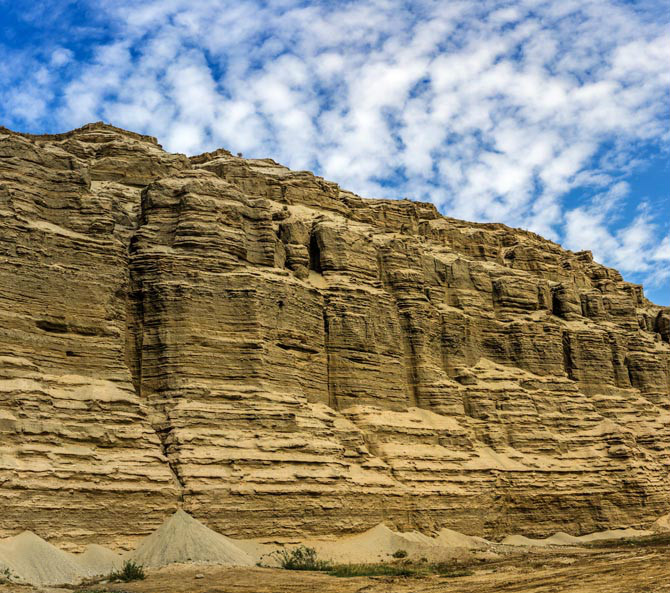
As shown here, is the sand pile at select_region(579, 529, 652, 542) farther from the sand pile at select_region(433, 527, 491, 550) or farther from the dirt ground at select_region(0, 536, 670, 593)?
the dirt ground at select_region(0, 536, 670, 593)

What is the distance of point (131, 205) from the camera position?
44156 mm

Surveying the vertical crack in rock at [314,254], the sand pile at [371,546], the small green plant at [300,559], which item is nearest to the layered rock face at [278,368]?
the vertical crack in rock at [314,254]

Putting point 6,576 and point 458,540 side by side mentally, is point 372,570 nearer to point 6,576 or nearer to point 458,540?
point 458,540

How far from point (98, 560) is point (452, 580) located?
41.7ft

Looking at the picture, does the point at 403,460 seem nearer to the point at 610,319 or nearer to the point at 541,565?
the point at 541,565

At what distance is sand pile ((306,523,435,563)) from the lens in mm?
34094

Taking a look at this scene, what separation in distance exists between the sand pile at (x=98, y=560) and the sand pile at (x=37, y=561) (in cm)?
32

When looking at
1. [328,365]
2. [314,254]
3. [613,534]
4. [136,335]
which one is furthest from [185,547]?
[613,534]

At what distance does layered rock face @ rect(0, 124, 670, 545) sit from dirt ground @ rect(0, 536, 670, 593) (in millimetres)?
4341

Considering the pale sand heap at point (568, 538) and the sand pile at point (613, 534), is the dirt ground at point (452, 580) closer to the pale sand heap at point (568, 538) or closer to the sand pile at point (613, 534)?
the pale sand heap at point (568, 538)

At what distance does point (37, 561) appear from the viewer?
26.5 m

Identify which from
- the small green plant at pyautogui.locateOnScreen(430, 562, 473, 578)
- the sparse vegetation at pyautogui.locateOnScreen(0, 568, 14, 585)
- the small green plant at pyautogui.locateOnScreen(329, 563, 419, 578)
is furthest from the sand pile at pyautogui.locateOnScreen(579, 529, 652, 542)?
the sparse vegetation at pyautogui.locateOnScreen(0, 568, 14, 585)

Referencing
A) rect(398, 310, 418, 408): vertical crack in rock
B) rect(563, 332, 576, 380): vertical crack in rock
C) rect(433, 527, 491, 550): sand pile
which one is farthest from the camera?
rect(563, 332, 576, 380): vertical crack in rock

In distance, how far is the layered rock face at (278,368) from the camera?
31.5 metres
